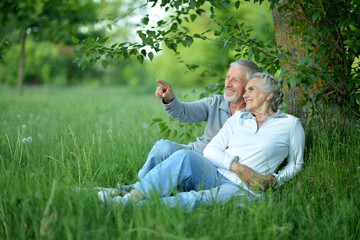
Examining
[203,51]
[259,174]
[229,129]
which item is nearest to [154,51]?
[229,129]

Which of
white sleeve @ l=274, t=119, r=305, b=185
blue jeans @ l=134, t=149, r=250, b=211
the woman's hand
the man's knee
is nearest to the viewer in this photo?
blue jeans @ l=134, t=149, r=250, b=211

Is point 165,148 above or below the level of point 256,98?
below

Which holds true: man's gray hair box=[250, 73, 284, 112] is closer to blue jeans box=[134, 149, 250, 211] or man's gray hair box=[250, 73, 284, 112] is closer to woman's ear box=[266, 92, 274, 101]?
woman's ear box=[266, 92, 274, 101]

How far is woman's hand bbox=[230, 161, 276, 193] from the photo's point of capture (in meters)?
2.67

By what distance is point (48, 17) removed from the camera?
34.7 feet

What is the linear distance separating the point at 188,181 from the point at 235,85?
115cm

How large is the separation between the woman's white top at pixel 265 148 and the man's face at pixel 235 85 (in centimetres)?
37

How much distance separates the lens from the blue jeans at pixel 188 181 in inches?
96.9

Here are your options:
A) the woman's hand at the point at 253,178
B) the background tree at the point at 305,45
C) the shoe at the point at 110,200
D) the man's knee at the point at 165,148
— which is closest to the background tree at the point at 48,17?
the background tree at the point at 305,45

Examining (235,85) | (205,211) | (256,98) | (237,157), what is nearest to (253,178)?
(237,157)

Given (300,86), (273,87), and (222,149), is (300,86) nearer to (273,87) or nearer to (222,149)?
(273,87)

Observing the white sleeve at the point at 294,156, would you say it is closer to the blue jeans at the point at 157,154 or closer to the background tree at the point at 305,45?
the background tree at the point at 305,45

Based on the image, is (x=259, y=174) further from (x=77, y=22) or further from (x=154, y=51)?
(x=77, y=22)

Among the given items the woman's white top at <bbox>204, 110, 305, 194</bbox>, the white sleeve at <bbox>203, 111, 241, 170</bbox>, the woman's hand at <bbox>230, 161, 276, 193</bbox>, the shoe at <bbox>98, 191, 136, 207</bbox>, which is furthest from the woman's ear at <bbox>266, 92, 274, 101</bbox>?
the shoe at <bbox>98, 191, 136, 207</bbox>
